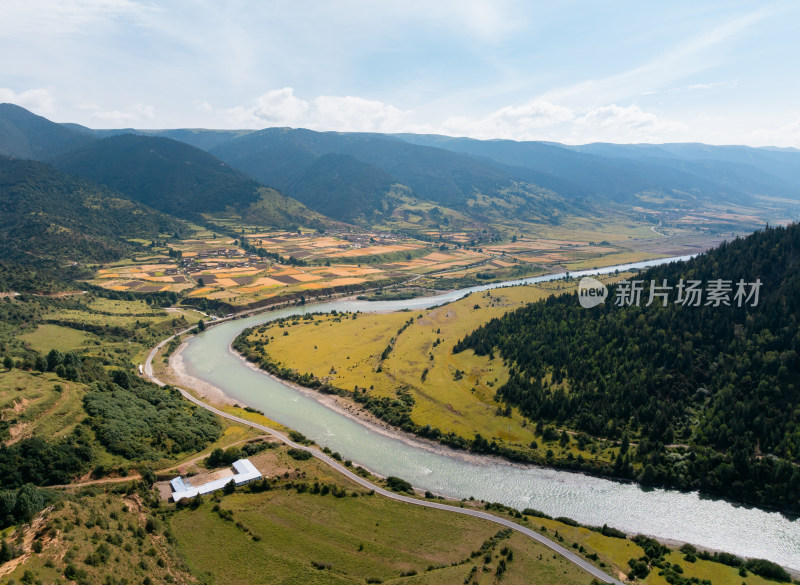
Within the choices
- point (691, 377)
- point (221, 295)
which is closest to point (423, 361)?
point (691, 377)

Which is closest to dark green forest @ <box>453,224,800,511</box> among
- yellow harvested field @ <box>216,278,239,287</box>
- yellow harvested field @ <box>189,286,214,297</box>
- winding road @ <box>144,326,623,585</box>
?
winding road @ <box>144,326,623,585</box>

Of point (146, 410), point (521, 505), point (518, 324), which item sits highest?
point (518, 324)

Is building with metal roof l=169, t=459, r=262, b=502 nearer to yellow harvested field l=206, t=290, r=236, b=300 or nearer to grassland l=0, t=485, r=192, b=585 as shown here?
grassland l=0, t=485, r=192, b=585

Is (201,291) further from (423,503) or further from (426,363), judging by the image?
(423,503)

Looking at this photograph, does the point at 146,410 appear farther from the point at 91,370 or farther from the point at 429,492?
the point at 429,492

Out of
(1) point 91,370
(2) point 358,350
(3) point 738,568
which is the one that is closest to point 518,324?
(2) point 358,350
